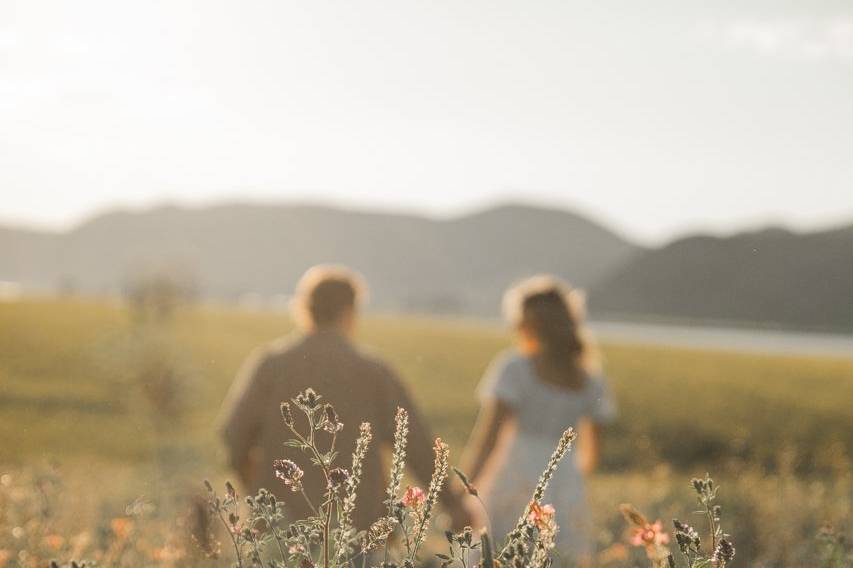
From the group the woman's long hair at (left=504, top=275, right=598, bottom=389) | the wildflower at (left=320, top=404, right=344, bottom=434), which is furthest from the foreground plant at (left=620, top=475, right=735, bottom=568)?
the woman's long hair at (left=504, top=275, right=598, bottom=389)

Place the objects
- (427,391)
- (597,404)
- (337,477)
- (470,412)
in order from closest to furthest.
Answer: (337,477), (597,404), (470,412), (427,391)

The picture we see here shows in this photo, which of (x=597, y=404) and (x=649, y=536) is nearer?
(x=649, y=536)

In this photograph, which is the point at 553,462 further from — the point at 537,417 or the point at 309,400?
the point at 537,417

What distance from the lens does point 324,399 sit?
15.2 ft

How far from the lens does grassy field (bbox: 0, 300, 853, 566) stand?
9969 millimetres

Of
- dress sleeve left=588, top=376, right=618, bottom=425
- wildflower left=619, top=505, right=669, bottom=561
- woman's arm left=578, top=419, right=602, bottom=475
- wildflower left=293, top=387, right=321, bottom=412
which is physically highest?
wildflower left=293, top=387, right=321, bottom=412

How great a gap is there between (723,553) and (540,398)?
4382 millimetres

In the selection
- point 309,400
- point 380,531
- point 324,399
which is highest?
point 309,400

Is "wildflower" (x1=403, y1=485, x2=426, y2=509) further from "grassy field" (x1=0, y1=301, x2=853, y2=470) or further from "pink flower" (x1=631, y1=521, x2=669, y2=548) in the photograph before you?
"grassy field" (x1=0, y1=301, x2=853, y2=470)

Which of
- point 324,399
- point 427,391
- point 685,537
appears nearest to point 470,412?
point 427,391

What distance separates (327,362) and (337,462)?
99 cm

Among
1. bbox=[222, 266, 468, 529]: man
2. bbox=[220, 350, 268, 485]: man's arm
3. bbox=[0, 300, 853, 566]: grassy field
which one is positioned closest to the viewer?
bbox=[222, 266, 468, 529]: man

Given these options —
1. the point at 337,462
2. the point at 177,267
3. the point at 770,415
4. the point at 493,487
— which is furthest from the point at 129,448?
the point at 337,462

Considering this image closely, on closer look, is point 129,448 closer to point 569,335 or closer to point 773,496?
point 773,496
